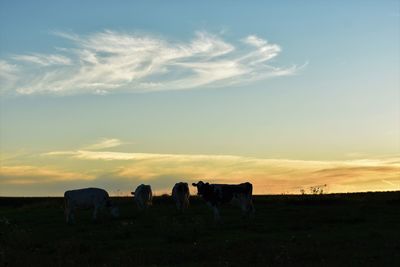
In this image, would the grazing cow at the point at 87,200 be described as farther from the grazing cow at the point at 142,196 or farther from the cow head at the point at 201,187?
the cow head at the point at 201,187

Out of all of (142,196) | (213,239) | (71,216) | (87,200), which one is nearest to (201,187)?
(142,196)

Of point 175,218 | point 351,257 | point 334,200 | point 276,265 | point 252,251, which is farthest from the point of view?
point 334,200

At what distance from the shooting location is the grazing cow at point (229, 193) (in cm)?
3584

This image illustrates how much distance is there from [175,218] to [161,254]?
1215cm

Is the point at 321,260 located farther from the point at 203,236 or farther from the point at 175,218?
the point at 175,218

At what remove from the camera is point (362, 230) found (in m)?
28.1

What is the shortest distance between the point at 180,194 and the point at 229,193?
4.96 m

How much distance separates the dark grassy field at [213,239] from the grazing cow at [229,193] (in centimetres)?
96

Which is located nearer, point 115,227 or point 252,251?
point 252,251

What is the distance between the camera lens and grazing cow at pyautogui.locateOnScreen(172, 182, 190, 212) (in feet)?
132

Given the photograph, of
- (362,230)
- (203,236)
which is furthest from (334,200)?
(203,236)

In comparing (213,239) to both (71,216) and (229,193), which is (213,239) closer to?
(229,193)

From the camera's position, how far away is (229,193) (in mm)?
36812

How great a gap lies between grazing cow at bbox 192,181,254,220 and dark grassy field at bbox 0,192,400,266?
0.96m
